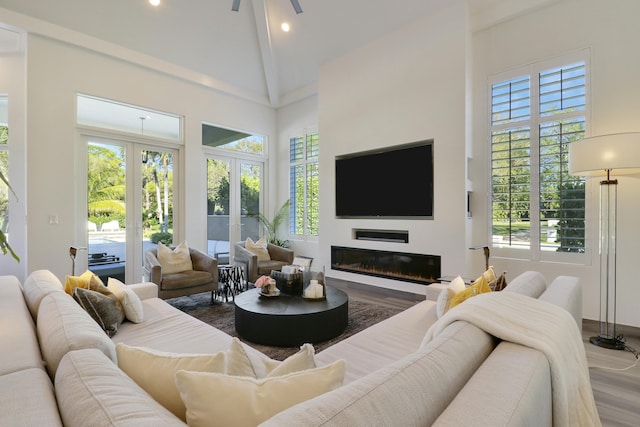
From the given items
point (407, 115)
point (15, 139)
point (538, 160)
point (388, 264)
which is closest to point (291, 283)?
point (388, 264)

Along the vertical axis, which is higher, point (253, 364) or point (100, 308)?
point (253, 364)

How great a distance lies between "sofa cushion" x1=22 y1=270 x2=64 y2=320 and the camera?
73.5 inches

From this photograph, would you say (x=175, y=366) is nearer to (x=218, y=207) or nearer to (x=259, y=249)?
(x=259, y=249)

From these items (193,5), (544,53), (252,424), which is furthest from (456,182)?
(193,5)

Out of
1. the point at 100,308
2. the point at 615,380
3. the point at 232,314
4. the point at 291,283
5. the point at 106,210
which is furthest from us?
the point at 106,210

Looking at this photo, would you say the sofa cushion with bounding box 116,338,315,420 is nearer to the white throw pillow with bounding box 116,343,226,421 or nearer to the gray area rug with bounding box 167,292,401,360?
the white throw pillow with bounding box 116,343,226,421

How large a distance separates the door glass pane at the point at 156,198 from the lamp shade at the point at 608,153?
5692 millimetres

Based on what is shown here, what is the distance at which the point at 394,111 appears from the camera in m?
4.82

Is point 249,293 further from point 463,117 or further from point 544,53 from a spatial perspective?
point 544,53

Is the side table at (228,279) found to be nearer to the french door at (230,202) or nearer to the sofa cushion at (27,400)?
the french door at (230,202)

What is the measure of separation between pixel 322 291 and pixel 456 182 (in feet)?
7.74

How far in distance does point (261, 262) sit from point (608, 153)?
4.44 m

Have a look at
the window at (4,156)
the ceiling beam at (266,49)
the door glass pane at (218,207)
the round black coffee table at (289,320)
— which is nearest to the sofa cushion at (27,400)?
the round black coffee table at (289,320)

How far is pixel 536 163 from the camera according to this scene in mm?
3879
